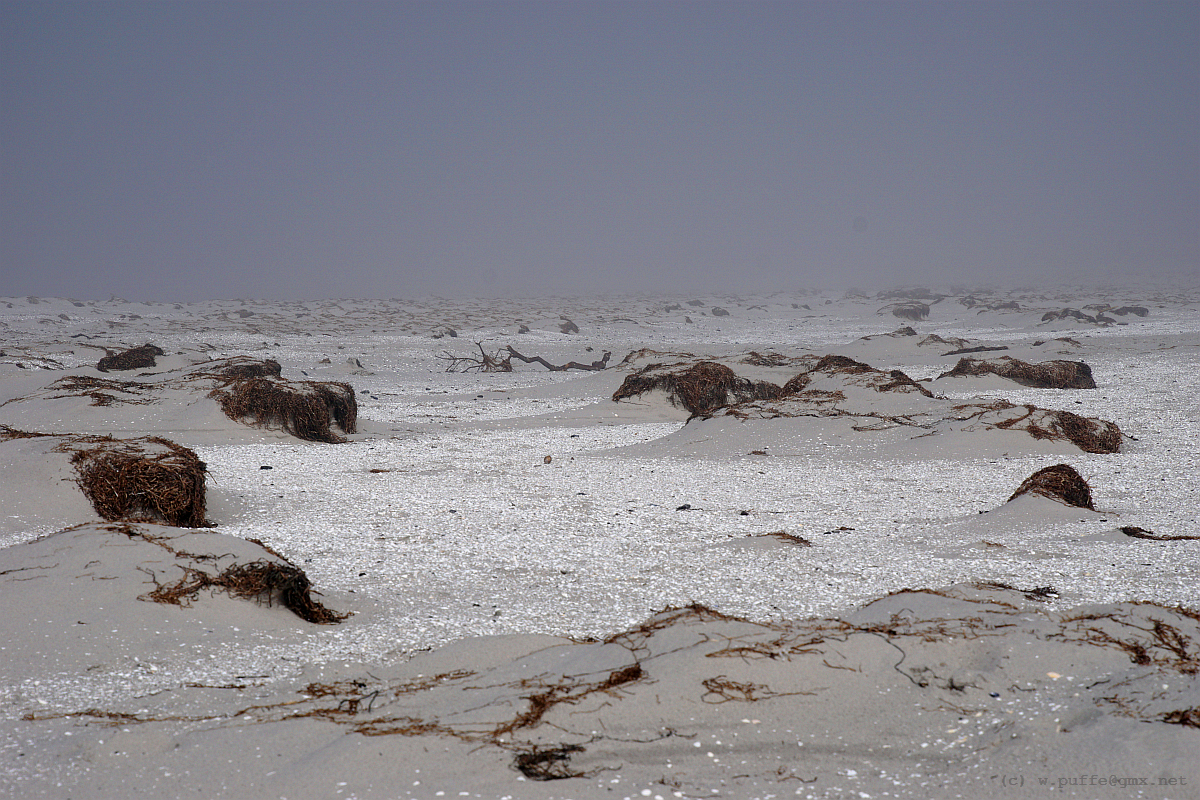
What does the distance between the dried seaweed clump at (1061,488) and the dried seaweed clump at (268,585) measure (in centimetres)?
486

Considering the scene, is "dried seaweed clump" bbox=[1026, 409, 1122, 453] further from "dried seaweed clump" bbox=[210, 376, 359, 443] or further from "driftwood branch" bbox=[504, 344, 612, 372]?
"driftwood branch" bbox=[504, 344, 612, 372]

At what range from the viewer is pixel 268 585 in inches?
149

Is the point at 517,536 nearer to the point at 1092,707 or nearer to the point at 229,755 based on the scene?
the point at 229,755

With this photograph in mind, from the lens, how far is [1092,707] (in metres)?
2.44

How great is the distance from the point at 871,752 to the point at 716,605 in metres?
1.71

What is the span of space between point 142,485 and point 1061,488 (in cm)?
676

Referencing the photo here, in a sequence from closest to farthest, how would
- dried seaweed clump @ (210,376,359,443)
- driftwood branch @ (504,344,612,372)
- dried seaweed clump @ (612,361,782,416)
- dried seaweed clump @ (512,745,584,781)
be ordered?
dried seaweed clump @ (512,745,584,781) < dried seaweed clump @ (210,376,359,443) < dried seaweed clump @ (612,361,782,416) < driftwood branch @ (504,344,612,372)

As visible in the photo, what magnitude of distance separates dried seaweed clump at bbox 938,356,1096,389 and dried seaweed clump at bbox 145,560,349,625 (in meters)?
12.9

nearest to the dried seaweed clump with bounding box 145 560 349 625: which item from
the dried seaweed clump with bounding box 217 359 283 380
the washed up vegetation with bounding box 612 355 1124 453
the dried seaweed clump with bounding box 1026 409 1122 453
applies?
the washed up vegetation with bounding box 612 355 1124 453

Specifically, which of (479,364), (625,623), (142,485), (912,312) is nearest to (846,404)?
(625,623)

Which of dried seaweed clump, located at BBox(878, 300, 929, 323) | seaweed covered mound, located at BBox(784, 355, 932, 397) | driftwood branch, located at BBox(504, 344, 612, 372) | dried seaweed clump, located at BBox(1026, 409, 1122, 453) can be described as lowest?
driftwood branch, located at BBox(504, 344, 612, 372)

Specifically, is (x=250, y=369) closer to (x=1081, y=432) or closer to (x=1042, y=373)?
(x=1081, y=432)

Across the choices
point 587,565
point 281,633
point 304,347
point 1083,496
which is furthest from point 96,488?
point 304,347

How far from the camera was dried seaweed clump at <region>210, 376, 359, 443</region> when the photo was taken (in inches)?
387
